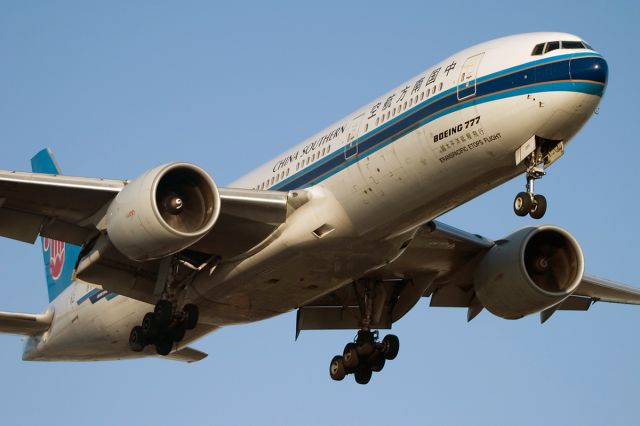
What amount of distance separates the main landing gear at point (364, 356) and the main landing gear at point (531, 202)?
881 centimetres

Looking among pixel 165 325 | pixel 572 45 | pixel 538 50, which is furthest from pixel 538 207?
pixel 165 325

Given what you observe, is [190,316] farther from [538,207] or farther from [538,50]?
[538,50]

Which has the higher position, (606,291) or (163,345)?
(606,291)

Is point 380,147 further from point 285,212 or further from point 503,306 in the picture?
point 503,306

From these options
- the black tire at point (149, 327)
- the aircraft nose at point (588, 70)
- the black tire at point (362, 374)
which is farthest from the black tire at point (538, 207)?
the black tire at point (149, 327)

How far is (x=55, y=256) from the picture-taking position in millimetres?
37094

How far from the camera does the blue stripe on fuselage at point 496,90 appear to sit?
23.8 m

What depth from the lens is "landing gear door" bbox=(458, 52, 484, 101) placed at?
24734mm

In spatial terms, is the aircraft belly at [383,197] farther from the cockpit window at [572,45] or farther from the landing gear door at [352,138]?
the cockpit window at [572,45]

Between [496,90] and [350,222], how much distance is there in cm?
427

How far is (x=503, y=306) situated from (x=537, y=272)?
48.8 inches

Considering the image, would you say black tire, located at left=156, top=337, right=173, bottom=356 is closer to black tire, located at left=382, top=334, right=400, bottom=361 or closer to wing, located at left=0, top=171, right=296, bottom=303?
wing, located at left=0, top=171, right=296, bottom=303

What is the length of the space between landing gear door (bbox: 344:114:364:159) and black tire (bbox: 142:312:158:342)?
6.31 meters

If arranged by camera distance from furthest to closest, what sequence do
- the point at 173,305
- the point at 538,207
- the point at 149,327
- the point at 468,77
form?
the point at 149,327
the point at 173,305
the point at 468,77
the point at 538,207
